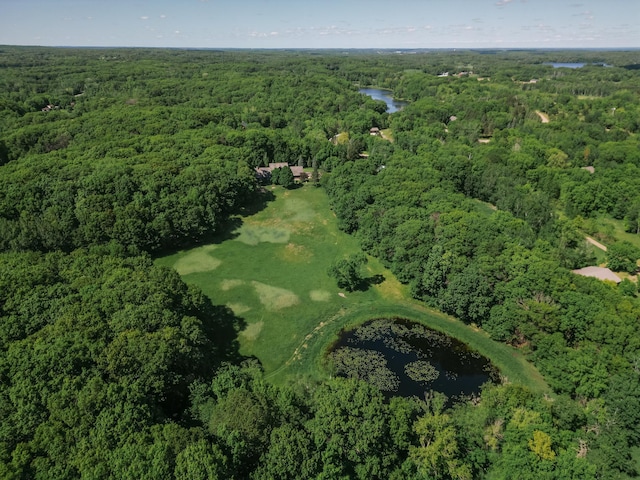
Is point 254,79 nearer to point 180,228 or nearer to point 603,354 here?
point 180,228

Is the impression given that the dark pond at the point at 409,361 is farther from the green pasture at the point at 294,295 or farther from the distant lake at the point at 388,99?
the distant lake at the point at 388,99

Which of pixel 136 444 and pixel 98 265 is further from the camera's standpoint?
pixel 98 265

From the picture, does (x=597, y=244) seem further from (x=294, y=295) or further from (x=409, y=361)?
(x=294, y=295)

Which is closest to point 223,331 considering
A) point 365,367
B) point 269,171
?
point 365,367

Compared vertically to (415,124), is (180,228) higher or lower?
lower

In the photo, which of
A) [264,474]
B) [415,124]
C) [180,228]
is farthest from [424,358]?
[415,124]

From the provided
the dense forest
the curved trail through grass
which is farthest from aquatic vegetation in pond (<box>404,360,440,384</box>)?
the curved trail through grass

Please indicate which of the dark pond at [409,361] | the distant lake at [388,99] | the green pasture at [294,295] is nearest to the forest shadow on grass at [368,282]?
the green pasture at [294,295]
